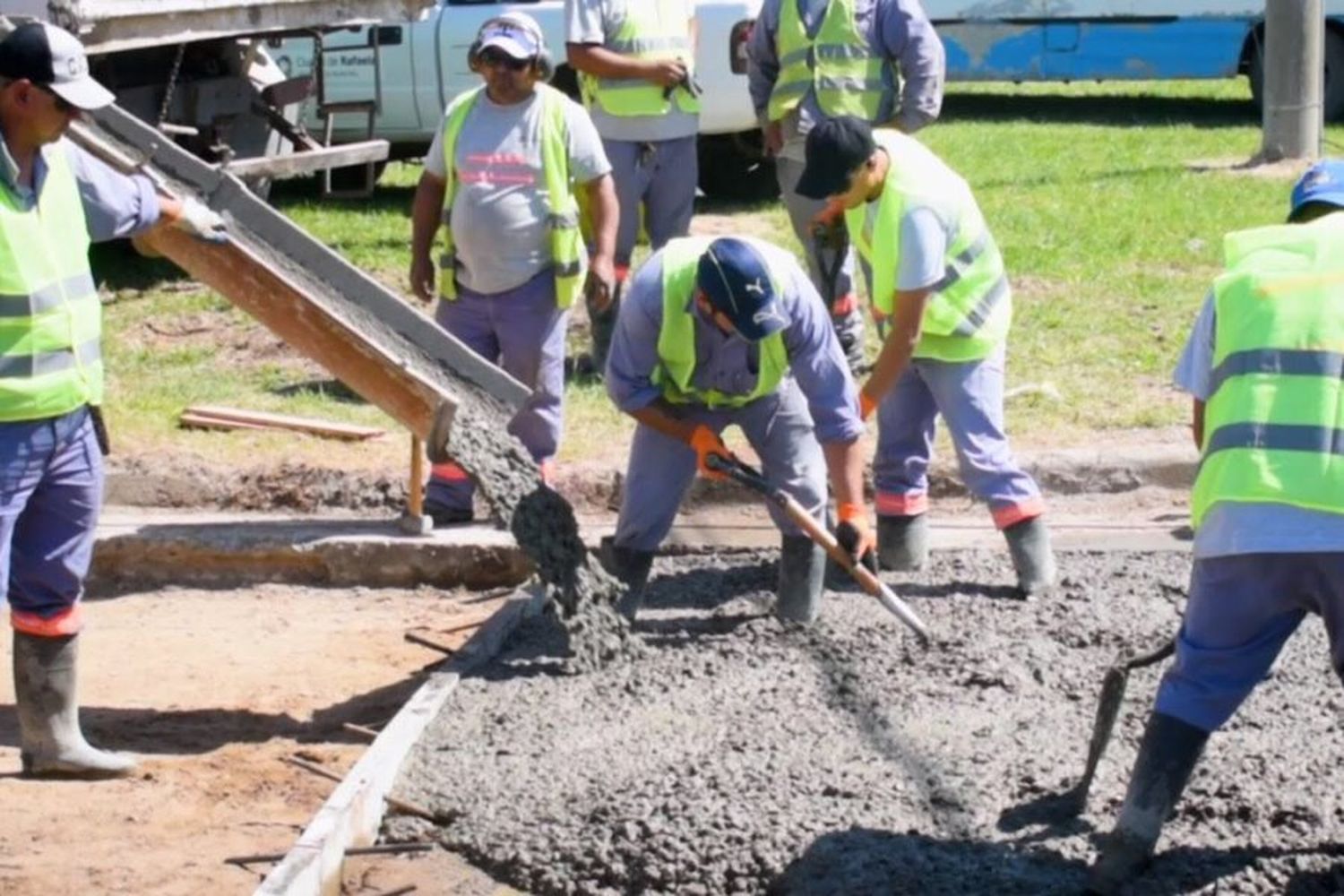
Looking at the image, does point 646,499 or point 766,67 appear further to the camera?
point 766,67

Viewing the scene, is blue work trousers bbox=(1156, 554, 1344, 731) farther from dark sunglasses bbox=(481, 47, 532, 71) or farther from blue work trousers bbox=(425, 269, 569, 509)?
dark sunglasses bbox=(481, 47, 532, 71)

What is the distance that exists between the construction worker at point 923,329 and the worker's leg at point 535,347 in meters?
1.22

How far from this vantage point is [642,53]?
9742 mm

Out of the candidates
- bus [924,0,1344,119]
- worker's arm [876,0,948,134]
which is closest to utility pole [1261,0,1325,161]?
bus [924,0,1344,119]

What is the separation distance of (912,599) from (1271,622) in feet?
8.45

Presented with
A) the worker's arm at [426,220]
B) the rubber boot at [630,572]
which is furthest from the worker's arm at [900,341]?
the worker's arm at [426,220]

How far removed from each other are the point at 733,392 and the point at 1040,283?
4.65 m

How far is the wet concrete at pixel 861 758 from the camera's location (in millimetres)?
5531

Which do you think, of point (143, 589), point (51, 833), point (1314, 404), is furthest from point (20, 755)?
point (1314, 404)

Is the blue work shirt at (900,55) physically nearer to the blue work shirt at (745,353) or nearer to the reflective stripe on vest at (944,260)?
the reflective stripe on vest at (944,260)

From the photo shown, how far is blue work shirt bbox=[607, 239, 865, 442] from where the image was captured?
675 cm

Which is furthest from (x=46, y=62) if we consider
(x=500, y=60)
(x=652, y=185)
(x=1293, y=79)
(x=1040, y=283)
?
(x=1293, y=79)

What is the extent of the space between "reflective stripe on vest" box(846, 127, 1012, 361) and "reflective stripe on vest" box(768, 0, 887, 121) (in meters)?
2.09

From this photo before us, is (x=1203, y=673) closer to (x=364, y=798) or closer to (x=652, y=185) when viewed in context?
(x=364, y=798)
